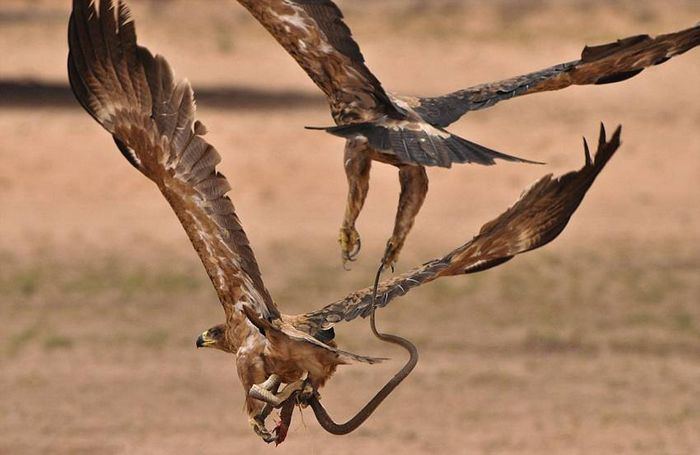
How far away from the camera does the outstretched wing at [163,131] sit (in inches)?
336

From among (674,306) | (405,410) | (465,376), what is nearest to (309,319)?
(405,410)

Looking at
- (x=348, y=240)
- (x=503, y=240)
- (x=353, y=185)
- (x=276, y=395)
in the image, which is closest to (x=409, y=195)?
(x=353, y=185)

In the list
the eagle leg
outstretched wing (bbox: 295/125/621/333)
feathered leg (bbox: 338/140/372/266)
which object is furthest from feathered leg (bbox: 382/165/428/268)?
the eagle leg

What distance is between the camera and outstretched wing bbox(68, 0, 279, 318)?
8.52 meters

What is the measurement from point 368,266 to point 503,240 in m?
9.91

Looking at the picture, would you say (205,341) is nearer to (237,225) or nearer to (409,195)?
(237,225)

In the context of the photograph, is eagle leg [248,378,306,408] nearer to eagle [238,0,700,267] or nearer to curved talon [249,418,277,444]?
curved talon [249,418,277,444]

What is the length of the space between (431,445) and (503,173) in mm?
8894

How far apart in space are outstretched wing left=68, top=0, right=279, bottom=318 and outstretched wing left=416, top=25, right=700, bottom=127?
1.48 metres

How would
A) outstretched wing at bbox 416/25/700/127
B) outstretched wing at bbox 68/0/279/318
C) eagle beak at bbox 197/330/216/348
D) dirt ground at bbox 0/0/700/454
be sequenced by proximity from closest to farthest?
outstretched wing at bbox 416/25/700/127 < outstretched wing at bbox 68/0/279/318 < eagle beak at bbox 197/330/216/348 < dirt ground at bbox 0/0/700/454

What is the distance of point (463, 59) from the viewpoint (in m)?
26.8

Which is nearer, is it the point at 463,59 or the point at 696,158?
the point at 696,158

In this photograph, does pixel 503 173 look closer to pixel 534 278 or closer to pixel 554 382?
pixel 534 278

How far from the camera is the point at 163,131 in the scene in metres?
8.79
